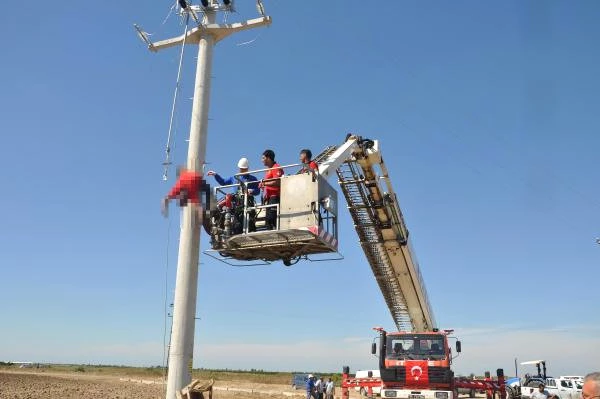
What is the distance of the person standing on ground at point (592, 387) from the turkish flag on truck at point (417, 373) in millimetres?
13696

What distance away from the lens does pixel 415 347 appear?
18219 mm

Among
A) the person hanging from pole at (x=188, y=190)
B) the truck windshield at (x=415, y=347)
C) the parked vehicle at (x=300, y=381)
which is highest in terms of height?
the person hanging from pole at (x=188, y=190)

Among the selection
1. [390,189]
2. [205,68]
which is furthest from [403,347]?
[205,68]

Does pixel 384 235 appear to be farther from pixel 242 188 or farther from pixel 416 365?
pixel 242 188

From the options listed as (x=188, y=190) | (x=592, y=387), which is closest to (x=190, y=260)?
(x=188, y=190)

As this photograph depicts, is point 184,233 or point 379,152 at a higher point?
point 379,152

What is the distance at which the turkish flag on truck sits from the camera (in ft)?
57.1

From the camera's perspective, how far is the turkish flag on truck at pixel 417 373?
17.4 meters

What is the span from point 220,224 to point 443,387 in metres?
10.7

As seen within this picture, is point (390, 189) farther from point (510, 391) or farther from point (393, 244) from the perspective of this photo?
point (510, 391)

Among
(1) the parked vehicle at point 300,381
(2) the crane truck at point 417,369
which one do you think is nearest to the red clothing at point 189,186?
(2) the crane truck at point 417,369

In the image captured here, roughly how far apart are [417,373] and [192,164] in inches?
441

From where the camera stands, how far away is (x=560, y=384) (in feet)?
117

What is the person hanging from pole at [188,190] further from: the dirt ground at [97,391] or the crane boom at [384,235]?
the dirt ground at [97,391]
